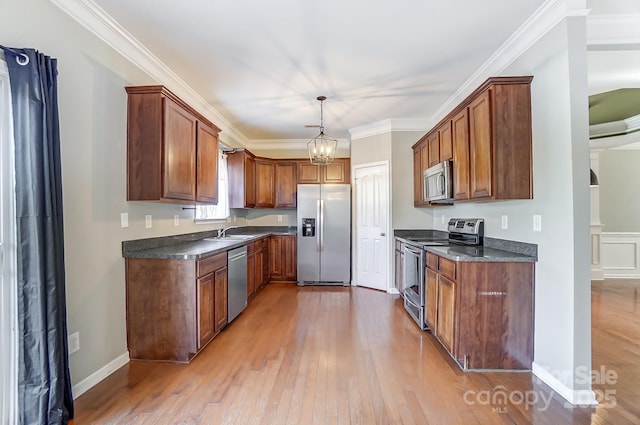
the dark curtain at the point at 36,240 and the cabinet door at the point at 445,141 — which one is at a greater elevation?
the cabinet door at the point at 445,141

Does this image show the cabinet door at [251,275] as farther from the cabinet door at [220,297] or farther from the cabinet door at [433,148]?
the cabinet door at [433,148]

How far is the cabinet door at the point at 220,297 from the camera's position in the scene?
297 cm

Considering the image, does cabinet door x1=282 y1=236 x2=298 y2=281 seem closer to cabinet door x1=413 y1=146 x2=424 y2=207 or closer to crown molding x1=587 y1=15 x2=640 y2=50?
cabinet door x1=413 y1=146 x2=424 y2=207

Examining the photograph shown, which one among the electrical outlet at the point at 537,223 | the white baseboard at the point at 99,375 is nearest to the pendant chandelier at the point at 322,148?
the electrical outlet at the point at 537,223

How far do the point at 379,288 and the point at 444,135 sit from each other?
2659mm

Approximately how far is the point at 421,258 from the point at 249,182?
334 centimetres

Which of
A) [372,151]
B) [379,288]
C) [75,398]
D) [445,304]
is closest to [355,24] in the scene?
[445,304]

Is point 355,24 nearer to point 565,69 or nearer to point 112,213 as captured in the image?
point 565,69

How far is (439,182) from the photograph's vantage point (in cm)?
339

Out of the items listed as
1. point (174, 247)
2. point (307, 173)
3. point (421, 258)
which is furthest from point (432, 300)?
point (307, 173)

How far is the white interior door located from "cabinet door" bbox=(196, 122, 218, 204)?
2.57 m

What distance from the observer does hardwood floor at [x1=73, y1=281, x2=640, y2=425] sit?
71.9 inches

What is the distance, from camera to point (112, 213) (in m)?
2.38

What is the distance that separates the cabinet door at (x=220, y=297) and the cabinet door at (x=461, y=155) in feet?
8.41
